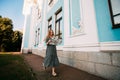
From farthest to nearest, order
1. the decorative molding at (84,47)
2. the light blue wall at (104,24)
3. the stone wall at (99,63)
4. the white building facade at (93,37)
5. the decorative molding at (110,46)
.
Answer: the decorative molding at (84,47)
the light blue wall at (104,24)
the white building facade at (93,37)
the decorative molding at (110,46)
the stone wall at (99,63)

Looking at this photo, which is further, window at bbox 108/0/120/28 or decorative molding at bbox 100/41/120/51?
window at bbox 108/0/120/28

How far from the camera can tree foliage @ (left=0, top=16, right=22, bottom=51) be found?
28328mm

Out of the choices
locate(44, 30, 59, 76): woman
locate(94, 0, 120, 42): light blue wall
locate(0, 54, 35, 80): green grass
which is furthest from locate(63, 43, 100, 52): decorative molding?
locate(0, 54, 35, 80): green grass

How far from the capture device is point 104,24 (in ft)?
13.6

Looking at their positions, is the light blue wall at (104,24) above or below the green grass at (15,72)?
above

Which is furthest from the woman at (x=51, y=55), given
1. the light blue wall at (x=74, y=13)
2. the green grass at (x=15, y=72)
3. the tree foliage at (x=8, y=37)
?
the tree foliage at (x=8, y=37)

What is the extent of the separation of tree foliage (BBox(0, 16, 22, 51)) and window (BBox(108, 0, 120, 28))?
28283 mm

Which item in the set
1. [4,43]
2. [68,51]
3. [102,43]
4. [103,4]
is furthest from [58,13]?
[4,43]

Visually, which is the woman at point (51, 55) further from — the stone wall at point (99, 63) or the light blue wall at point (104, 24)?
the light blue wall at point (104, 24)

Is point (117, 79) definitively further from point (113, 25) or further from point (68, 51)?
point (68, 51)

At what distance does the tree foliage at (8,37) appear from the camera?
1115 inches

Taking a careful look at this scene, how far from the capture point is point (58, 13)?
29.5 feet

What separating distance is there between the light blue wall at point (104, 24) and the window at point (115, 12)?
4.6 inches

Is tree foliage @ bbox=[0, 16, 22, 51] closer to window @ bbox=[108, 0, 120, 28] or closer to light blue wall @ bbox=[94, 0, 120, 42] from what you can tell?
light blue wall @ bbox=[94, 0, 120, 42]
